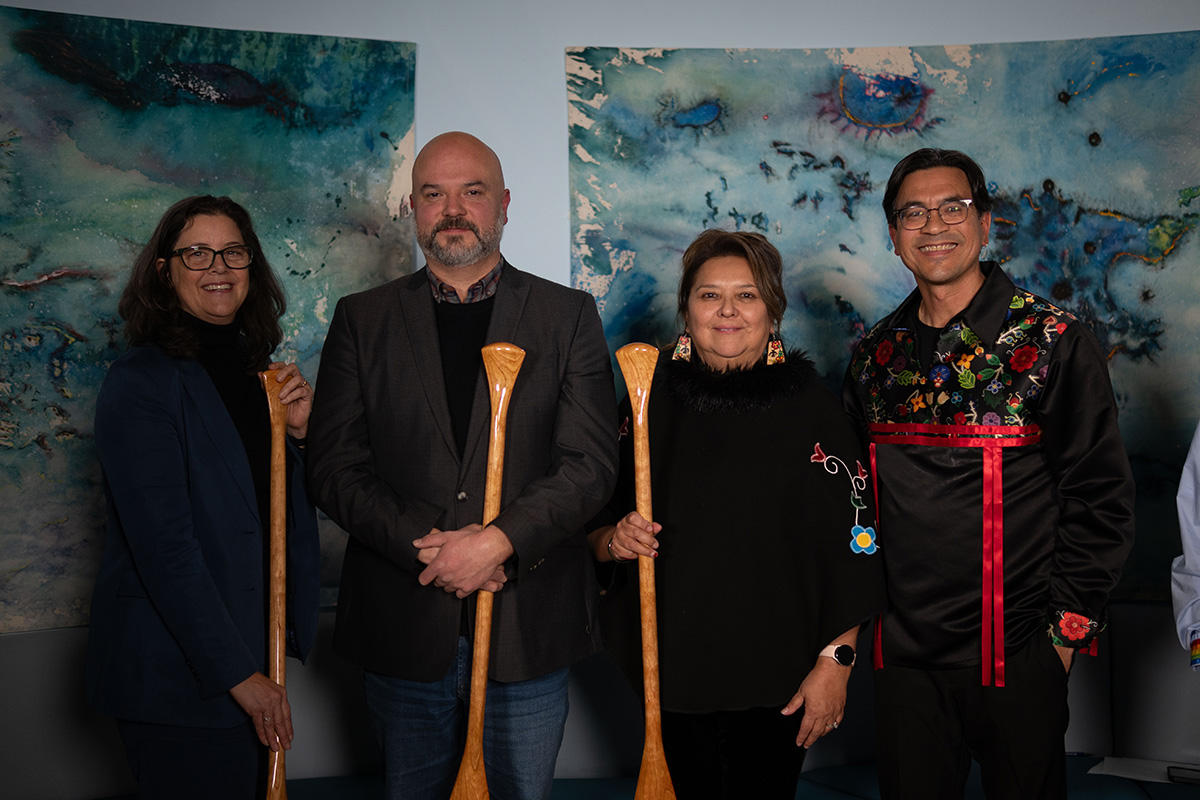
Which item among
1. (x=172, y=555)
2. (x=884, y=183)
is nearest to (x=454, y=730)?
(x=172, y=555)

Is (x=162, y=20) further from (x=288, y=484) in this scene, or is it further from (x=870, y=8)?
(x=870, y=8)

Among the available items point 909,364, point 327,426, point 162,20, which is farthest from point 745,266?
point 162,20

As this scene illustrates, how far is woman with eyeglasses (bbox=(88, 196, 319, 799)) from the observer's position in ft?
5.84

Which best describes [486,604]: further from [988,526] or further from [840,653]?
[988,526]

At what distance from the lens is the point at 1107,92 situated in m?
3.22

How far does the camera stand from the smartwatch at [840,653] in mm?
1820

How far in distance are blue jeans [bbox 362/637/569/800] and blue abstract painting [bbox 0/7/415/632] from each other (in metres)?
1.68

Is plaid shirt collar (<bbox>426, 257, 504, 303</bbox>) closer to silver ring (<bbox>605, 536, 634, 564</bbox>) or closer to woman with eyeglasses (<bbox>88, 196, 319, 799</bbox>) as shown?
woman with eyeglasses (<bbox>88, 196, 319, 799</bbox>)

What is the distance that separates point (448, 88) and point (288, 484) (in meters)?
1.72

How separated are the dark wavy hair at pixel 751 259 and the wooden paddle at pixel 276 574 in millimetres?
970

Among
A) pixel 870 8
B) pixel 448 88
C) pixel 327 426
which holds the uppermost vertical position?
pixel 870 8

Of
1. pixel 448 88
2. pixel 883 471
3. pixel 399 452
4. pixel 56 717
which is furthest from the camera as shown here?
pixel 448 88

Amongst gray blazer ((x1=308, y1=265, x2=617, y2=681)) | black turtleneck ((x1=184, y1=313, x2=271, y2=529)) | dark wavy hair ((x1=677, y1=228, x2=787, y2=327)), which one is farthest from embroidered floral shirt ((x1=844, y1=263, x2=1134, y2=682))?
black turtleneck ((x1=184, y1=313, x2=271, y2=529))

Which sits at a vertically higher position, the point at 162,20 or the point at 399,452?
the point at 162,20
